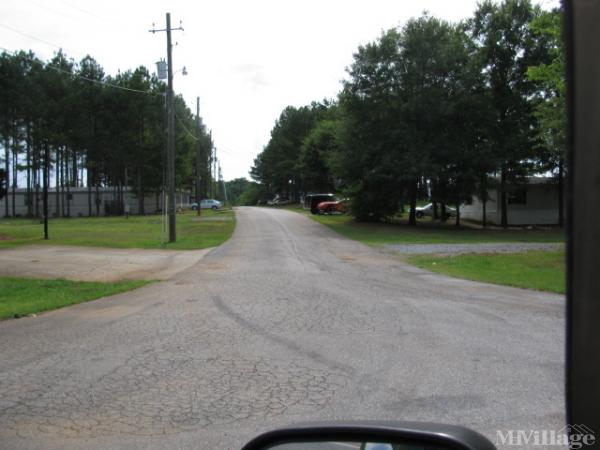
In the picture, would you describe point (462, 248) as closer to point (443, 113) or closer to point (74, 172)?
point (443, 113)

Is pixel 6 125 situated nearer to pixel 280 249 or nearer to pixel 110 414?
pixel 280 249

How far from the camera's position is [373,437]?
1.69m

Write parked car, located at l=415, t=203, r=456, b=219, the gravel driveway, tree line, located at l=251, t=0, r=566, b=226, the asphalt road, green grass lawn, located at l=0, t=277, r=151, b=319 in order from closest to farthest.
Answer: the asphalt road < green grass lawn, located at l=0, t=277, r=151, b=319 < the gravel driveway < tree line, located at l=251, t=0, r=566, b=226 < parked car, located at l=415, t=203, r=456, b=219

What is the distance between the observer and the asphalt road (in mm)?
4387

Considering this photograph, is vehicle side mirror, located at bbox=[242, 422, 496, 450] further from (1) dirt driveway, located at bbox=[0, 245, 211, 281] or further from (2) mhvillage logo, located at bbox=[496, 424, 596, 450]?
(1) dirt driveway, located at bbox=[0, 245, 211, 281]

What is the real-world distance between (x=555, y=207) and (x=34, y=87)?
5120cm

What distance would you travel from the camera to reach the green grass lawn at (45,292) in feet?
33.4

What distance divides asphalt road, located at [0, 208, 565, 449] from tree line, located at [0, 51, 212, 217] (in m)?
49.0

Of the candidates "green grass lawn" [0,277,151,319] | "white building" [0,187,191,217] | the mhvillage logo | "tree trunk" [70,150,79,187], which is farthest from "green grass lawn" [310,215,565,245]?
"tree trunk" [70,150,79,187]

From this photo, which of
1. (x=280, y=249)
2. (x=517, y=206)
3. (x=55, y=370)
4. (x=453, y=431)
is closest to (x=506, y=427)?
(x=453, y=431)

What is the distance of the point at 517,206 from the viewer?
4266 centimetres

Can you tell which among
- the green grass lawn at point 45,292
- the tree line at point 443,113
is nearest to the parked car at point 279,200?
the tree line at point 443,113

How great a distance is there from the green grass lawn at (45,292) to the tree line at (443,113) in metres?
22.9

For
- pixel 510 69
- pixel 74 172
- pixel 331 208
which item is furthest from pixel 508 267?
pixel 74 172
